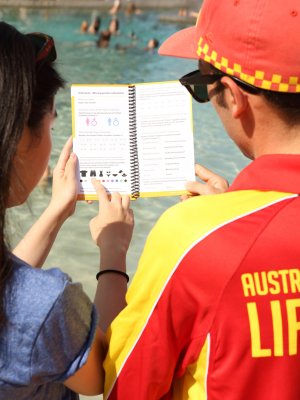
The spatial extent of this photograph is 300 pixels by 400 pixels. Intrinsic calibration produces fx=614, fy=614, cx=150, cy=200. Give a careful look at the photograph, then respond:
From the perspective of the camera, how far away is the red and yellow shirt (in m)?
1.25

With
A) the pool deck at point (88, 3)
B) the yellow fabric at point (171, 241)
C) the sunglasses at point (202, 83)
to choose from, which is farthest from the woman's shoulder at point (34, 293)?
the pool deck at point (88, 3)

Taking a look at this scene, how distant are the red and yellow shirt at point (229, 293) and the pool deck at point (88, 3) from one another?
16.0 m

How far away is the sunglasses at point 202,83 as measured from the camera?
1392mm

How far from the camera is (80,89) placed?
2117 millimetres

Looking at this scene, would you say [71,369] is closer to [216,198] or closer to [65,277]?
[65,277]

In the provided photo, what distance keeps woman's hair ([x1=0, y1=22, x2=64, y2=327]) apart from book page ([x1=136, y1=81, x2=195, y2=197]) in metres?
0.77

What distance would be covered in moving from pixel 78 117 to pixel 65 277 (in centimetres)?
95

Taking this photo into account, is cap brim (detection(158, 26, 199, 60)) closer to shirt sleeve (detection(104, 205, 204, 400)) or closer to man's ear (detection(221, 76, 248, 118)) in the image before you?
man's ear (detection(221, 76, 248, 118))

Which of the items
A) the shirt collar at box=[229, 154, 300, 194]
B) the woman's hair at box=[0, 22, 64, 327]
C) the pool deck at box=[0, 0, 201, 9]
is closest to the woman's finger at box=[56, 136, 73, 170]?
the woman's hair at box=[0, 22, 64, 327]

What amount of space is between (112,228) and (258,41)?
2.69 feet

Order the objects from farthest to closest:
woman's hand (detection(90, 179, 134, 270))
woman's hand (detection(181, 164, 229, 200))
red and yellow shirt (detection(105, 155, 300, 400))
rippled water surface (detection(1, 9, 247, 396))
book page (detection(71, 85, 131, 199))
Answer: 1. rippled water surface (detection(1, 9, 247, 396))
2. book page (detection(71, 85, 131, 199))
3. woman's hand (detection(181, 164, 229, 200))
4. woman's hand (detection(90, 179, 134, 270))
5. red and yellow shirt (detection(105, 155, 300, 400))

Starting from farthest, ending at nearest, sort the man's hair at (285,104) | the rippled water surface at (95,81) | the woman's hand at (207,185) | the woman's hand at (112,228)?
the rippled water surface at (95,81) < the woman's hand at (207,185) < the woman's hand at (112,228) < the man's hair at (285,104)

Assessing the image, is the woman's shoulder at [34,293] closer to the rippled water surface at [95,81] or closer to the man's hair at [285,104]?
the rippled water surface at [95,81]

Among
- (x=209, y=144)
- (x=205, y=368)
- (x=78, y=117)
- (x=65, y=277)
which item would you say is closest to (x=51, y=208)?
(x=78, y=117)
